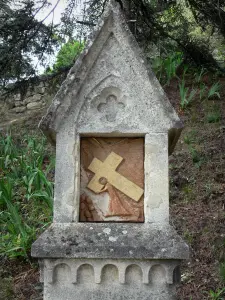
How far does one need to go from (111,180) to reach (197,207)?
3.47 meters

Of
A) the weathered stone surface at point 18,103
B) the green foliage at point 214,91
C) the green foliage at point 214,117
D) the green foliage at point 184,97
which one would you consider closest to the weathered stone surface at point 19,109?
the weathered stone surface at point 18,103

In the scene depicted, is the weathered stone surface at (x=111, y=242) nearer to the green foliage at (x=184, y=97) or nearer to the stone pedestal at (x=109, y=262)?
the stone pedestal at (x=109, y=262)

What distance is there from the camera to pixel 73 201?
9.99ft

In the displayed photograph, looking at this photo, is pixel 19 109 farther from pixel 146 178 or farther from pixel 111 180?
pixel 146 178

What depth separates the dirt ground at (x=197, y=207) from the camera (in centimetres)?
534

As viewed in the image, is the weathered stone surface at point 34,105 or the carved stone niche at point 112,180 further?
the weathered stone surface at point 34,105

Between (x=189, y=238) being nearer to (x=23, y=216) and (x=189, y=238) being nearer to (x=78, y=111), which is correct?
(x=23, y=216)

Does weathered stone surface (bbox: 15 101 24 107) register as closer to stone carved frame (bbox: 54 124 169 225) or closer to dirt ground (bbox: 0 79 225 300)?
dirt ground (bbox: 0 79 225 300)

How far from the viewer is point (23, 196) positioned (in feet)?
22.9

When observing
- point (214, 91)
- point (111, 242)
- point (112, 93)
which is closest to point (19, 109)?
point (214, 91)

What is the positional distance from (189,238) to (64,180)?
3.17 metres

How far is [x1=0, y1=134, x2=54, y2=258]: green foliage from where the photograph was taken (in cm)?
569

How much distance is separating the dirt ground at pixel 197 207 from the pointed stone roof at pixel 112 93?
2.73 metres

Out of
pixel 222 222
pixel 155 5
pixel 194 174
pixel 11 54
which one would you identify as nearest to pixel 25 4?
pixel 11 54
